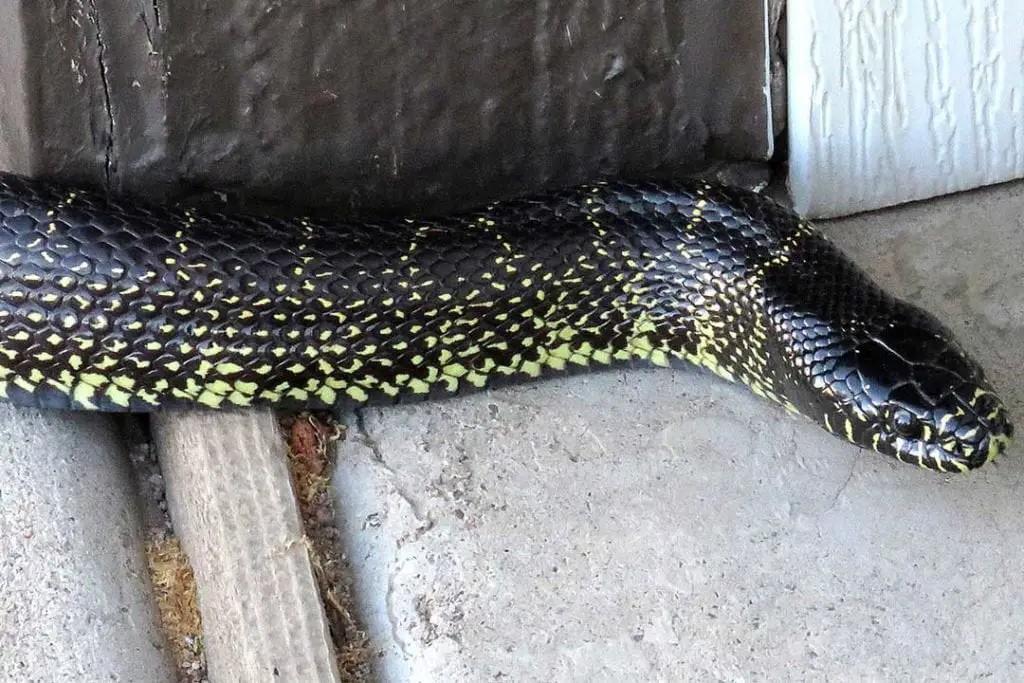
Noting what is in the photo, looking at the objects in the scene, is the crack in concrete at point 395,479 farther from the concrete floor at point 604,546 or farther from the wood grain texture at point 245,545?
the wood grain texture at point 245,545

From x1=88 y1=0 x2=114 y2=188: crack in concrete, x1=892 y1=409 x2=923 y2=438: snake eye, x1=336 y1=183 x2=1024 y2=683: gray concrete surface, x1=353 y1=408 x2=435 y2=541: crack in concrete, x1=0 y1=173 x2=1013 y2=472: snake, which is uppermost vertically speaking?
x1=88 y1=0 x2=114 y2=188: crack in concrete

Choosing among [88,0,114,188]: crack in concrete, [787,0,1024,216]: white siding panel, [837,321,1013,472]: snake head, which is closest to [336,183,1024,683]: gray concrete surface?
[837,321,1013,472]: snake head

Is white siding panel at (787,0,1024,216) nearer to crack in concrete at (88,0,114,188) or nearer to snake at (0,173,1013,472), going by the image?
snake at (0,173,1013,472)

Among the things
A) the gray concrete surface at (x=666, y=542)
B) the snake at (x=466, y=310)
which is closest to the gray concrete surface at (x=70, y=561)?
the snake at (x=466, y=310)

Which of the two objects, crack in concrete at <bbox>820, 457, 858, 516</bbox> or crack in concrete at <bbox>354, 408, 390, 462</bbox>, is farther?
crack in concrete at <bbox>354, 408, 390, 462</bbox>

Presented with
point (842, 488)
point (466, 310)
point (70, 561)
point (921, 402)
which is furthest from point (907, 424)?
point (70, 561)
